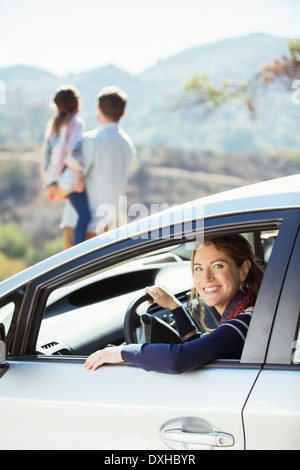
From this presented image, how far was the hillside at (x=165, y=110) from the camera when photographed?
14852mm

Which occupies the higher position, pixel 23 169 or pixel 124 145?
pixel 23 169

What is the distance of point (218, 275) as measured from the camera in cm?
217

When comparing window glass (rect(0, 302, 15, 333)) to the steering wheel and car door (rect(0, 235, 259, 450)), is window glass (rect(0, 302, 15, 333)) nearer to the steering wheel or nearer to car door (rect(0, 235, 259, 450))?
car door (rect(0, 235, 259, 450))

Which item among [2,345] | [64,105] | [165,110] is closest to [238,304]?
[2,345]

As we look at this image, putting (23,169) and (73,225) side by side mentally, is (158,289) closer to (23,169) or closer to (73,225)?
(73,225)

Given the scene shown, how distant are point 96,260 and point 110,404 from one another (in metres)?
0.46

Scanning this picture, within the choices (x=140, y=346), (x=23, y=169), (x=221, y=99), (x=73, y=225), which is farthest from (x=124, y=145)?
(x=23, y=169)

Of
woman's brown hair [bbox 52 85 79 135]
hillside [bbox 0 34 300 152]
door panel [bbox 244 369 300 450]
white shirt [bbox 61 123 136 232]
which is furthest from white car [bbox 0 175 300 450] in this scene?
hillside [bbox 0 34 300 152]

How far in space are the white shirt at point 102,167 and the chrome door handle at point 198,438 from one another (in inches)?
→ 130

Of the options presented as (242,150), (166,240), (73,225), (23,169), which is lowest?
(166,240)

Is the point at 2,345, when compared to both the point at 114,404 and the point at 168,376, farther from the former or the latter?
the point at 168,376

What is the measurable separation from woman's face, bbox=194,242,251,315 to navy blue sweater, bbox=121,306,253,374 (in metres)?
0.25

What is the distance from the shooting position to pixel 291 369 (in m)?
1.67
